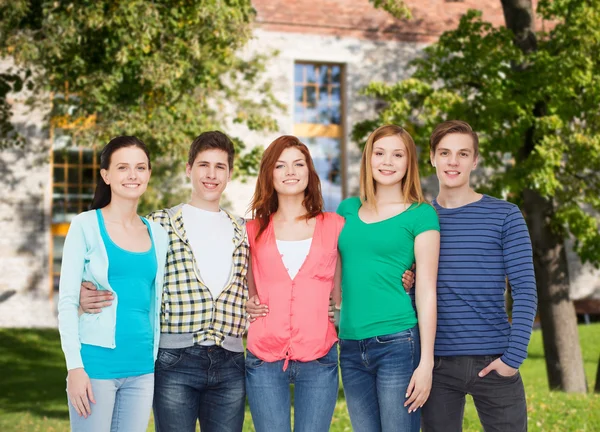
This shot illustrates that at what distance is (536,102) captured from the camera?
40.0 ft

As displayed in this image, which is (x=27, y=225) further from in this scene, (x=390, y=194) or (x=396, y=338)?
(x=396, y=338)

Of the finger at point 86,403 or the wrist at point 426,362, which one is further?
the wrist at point 426,362

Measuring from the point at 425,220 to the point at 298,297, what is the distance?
2.49ft

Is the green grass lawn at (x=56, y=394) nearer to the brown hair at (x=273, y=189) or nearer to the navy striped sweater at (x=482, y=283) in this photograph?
the navy striped sweater at (x=482, y=283)

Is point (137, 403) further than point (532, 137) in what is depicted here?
No

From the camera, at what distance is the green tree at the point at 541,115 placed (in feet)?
37.5

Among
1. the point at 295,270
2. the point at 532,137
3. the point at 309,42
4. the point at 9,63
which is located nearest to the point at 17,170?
the point at 9,63

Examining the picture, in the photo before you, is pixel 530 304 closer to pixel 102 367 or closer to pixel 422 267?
pixel 422 267

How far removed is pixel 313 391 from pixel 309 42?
20.3m

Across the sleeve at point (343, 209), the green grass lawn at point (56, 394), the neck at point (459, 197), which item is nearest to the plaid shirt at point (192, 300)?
the sleeve at point (343, 209)

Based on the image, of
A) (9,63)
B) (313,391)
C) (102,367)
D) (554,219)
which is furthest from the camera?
(9,63)

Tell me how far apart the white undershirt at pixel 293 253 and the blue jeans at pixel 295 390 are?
18.5 inches

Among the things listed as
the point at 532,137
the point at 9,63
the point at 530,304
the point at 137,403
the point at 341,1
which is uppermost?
the point at 341,1

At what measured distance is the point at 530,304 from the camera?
3.86 m
